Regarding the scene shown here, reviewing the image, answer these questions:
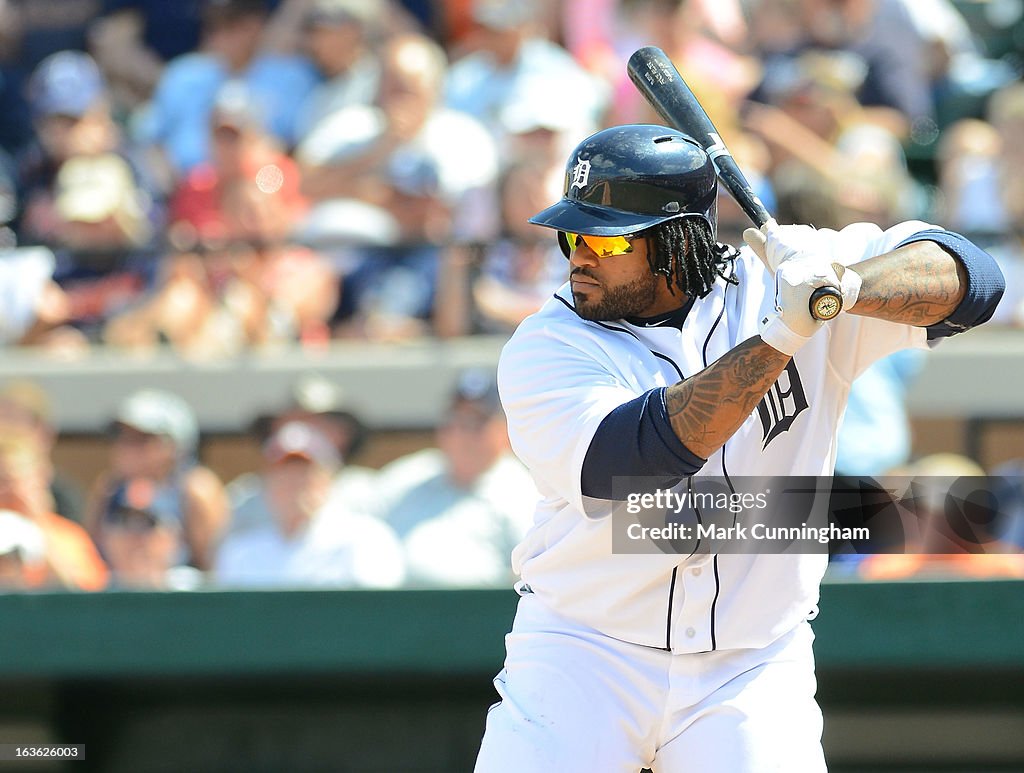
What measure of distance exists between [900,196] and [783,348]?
12.9ft

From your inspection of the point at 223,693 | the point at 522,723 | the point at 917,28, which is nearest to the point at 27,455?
the point at 223,693

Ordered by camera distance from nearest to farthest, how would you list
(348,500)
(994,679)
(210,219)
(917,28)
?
(994,679), (348,500), (210,219), (917,28)

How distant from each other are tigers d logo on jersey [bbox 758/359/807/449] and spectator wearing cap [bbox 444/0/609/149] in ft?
13.0

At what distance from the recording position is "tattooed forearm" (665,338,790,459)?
2.47 m

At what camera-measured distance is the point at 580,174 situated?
2.83m

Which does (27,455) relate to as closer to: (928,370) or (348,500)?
(348,500)

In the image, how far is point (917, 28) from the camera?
7.45 m

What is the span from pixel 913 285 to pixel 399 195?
4172mm

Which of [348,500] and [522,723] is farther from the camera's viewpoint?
[348,500]

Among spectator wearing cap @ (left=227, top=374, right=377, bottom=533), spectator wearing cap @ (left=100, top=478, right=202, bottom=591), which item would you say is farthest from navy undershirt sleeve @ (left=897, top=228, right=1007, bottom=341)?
spectator wearing cap @ (left=100, top=478, right=202, bottom=591)

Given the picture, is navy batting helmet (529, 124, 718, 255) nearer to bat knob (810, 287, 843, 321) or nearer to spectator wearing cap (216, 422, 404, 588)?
bat knob (810, 287, 843, 321)

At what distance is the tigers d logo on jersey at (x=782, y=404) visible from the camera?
2797 mm

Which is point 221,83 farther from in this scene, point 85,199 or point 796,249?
point 796,249

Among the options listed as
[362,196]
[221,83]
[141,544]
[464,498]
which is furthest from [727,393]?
[221,83]
